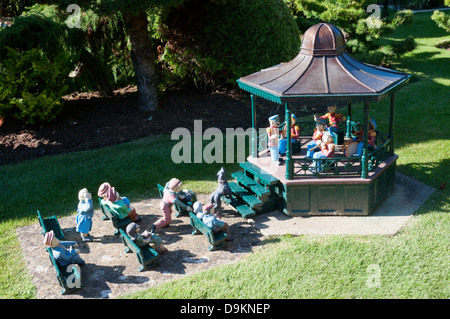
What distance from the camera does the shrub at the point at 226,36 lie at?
616 inches

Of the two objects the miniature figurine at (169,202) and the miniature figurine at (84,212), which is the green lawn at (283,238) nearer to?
the miniature figurine at (84,212)

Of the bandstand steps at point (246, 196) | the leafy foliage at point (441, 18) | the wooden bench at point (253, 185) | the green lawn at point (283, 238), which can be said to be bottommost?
the green lawn at point (283, 238)

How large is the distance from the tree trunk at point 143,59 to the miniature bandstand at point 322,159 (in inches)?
230

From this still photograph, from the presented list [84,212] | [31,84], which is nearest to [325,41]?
[84,212]

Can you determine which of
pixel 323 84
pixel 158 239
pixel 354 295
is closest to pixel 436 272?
pixel 354 295

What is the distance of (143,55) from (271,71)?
6.17m

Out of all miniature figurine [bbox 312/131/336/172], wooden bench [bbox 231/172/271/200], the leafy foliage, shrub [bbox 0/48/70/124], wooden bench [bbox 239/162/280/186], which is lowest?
wooden bench [bbox 231/172/271/200]

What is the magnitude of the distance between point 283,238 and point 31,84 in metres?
9.19

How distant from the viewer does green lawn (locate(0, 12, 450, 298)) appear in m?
7.25

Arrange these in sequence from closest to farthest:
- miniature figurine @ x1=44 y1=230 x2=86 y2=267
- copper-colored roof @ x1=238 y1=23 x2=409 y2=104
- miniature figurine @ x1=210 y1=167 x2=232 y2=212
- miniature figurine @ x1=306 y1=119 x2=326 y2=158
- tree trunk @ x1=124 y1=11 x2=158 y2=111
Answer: miniature figurine @ x1=44 y1=230 x2=86 y2=267, copper-colored roof @ x1=238 y1=23 x2=409 y2=104, miniature figurine @ x1=210 y1=167 x2=232 y2=212, miniature figurine @ x1=306 y1=119 x2=326 y2=158, tree trunk @ x1=124 y1=11 x2=158 y2=111

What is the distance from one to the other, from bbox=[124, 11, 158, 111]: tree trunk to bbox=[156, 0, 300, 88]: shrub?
4.80 ft

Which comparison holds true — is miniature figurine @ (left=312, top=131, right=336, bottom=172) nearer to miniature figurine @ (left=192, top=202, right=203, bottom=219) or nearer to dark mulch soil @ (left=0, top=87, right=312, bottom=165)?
miniature figurine @ (left=192, top=202, right=203, bottom=219)

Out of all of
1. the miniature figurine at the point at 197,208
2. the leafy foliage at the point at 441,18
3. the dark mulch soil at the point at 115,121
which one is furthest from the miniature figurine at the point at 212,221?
the leafy foliage at the point at 441,18

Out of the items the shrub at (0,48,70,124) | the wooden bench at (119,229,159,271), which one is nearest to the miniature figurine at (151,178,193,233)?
the wooden bench at (119,229,159,271)
